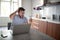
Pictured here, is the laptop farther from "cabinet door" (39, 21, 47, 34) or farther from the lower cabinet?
"cabinet door" (39, 21, 47, 34)

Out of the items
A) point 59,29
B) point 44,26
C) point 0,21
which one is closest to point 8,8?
point 0,21

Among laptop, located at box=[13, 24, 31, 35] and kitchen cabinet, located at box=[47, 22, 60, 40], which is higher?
laptop, located at box=[13, 24, 31, 35]

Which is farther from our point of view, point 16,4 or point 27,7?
point 16,4

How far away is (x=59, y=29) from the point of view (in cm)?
386

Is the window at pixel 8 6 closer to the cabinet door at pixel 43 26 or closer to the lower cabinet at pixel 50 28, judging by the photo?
the lower cabinet at pixel 50 28

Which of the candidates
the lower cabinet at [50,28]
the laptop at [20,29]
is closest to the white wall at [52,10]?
the lower cabinet at [50,28]

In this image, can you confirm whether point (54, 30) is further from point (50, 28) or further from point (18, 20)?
point (18, 20)

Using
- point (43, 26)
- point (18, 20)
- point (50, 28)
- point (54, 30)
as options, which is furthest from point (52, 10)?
point (18, 20)

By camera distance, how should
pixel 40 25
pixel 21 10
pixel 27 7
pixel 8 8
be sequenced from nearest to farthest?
pixel 21 10 → pixel 40 25 → pixel 27 7 → pixel 8 8

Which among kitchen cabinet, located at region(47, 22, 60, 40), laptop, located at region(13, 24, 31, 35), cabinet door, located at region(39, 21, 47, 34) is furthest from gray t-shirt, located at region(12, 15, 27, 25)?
cabinet door, located at region(39, 21, 47, 34)

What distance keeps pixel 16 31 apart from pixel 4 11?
6.77m

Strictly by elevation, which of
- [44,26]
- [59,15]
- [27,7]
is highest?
[27,7]

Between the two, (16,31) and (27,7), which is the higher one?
(27,7)

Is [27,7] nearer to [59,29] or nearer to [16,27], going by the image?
[59,29]
